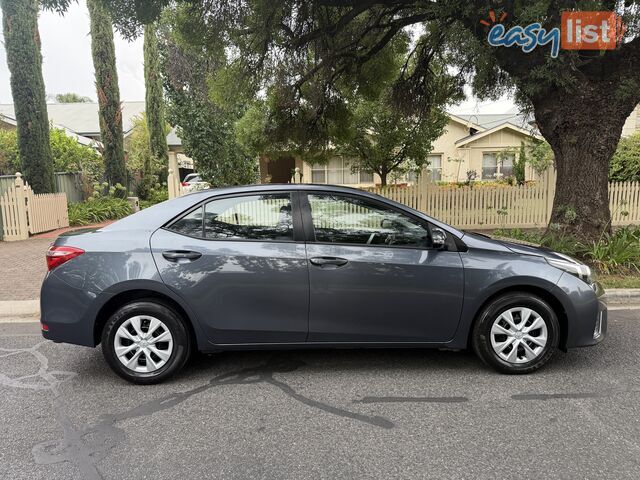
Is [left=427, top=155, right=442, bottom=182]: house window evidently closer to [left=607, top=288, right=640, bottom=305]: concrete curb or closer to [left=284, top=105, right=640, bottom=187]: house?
[left=284, top=105, right=640, bottom=187]: house

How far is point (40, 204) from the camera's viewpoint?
12.4 metres

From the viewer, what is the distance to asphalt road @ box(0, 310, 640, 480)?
9.07ft

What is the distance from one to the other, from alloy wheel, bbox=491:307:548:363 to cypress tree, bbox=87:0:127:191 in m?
16.2

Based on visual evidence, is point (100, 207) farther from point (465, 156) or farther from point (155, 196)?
point (465, 156)

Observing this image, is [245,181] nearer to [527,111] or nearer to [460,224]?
[460,224]

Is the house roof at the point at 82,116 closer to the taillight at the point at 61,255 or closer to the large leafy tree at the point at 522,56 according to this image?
the large leafy tree at the point at 522,56

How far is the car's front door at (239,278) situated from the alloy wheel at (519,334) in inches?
63.3

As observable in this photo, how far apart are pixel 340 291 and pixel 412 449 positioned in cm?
132

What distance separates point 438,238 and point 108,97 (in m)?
16.6

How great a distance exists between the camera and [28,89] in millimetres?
12977

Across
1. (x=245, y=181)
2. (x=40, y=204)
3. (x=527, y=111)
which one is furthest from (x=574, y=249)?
(x=245, y=181)

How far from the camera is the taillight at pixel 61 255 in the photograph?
382 centimetres

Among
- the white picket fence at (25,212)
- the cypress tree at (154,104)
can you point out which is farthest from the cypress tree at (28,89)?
the cypress tree at (154,104)

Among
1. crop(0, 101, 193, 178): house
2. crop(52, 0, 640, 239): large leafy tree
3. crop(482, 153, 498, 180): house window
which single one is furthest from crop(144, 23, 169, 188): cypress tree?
crop(482, 153, 498, 180): house window
